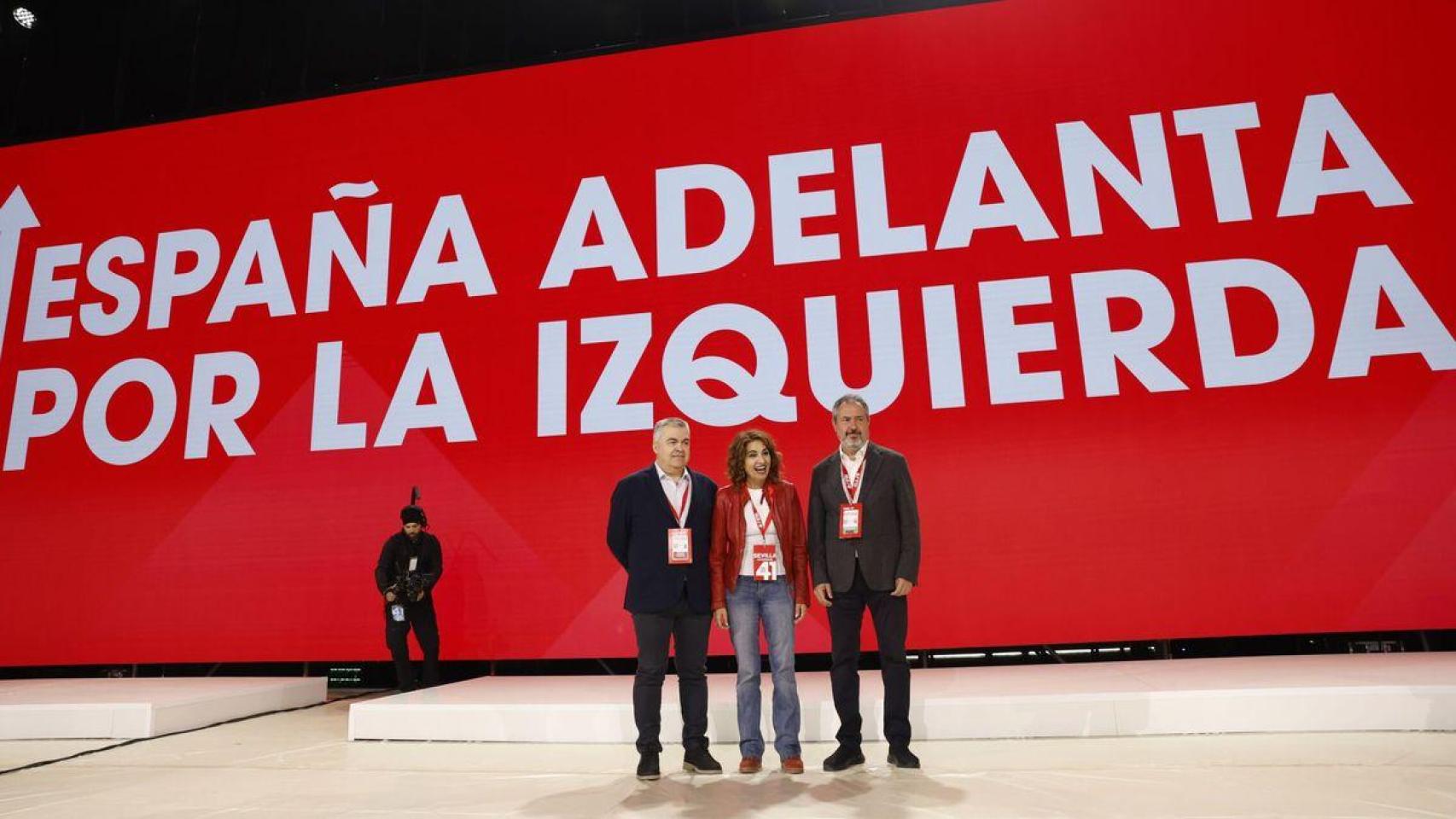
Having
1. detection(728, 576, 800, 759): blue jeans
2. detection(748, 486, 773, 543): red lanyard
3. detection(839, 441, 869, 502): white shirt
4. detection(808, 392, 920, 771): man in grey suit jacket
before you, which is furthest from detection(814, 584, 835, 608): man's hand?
detection(839, 441, 869, 502): white shirt

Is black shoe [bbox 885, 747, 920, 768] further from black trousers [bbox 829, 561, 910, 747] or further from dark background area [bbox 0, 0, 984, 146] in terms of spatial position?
dark background area [bbox 0, 0, 984, 146]

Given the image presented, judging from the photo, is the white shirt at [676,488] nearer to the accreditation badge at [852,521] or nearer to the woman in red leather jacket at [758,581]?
the woman in red leather jacket at [758,581]

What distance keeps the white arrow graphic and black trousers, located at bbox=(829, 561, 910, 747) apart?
660 cm

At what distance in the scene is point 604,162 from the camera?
5875 millimetres

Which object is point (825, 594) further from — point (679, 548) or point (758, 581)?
point (679, 548)

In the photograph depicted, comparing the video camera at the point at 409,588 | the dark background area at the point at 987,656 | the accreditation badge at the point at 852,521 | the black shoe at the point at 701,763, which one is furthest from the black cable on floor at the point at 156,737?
the accreditation badge at the point at 852,521

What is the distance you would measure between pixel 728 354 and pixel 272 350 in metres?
3.03

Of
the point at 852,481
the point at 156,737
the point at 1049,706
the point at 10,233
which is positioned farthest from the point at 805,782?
the point at 10,233

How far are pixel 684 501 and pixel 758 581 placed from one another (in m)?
0.37

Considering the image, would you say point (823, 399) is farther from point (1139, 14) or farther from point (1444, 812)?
point (1444, 812)

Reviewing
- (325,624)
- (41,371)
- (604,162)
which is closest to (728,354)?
(604,162)

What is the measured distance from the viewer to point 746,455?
3.09m

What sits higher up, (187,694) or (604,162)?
(604,162)

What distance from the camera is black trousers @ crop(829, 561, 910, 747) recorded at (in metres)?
2.99
